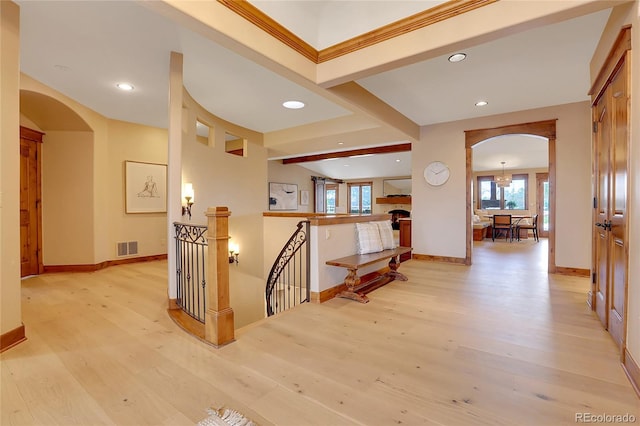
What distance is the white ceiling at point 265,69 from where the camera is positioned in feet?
8.80

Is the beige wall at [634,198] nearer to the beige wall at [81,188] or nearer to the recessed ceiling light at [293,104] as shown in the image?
the recessed ceiling light at [293,104]

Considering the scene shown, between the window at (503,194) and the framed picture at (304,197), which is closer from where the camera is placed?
the window at (503,194)

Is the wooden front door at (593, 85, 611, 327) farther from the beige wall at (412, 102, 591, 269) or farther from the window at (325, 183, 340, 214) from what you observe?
the window at (325, 183, 340, 214)

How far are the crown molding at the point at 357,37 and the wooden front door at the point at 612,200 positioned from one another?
1.22 metres

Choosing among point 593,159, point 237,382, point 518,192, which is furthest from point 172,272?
point 518,192

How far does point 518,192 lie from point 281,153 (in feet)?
30.3

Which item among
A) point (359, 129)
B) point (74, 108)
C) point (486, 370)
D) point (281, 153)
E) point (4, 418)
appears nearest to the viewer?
point (4, 418)

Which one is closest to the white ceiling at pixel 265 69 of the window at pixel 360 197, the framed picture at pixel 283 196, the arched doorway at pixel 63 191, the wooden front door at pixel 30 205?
the arched doorway at pixel 63 191

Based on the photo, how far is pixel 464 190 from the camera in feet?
18.6

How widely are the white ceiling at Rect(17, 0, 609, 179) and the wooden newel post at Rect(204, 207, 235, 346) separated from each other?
4.99 feet

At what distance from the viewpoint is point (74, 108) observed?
4.61m

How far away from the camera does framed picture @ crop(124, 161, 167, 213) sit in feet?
18.8

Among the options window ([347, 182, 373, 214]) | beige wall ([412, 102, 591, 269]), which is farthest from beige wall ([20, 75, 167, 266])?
window ([347, 182, 373, 214])

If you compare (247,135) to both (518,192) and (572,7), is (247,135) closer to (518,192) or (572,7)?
(572,7)
